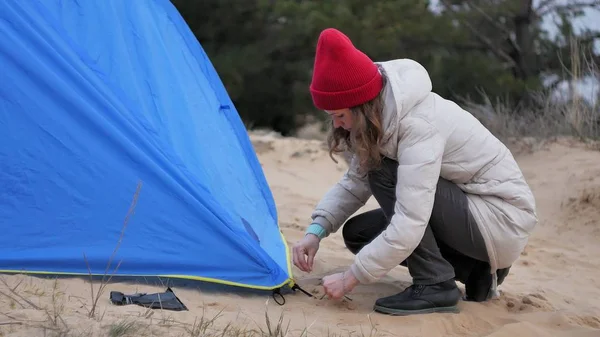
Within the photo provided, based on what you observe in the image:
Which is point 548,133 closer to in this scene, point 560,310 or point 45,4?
point 560,310

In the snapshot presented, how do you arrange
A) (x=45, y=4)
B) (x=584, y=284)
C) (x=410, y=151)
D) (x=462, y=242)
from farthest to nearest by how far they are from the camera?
(x=584, y=284) → (x=45, y=4) → (x=462, y=242) → (x=410, y=151)

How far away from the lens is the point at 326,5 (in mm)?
8562

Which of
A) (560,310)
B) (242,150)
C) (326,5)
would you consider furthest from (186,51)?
(326,5)

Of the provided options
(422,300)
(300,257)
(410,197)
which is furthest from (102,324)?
(422,300)

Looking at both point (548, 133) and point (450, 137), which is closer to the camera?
point (450, 137)

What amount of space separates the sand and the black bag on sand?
0.04 metres

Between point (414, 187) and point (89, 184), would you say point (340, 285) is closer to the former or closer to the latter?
point (414, 187)

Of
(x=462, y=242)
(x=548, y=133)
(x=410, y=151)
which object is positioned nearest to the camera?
(x=410, y=151)

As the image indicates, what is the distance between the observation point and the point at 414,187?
2277 millimetres

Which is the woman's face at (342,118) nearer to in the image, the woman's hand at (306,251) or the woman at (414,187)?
the woman at (414,187)

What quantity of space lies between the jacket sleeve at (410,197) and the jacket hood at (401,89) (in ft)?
0.13

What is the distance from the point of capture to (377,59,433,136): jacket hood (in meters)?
2.32

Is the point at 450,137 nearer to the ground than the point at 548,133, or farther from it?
farther from it

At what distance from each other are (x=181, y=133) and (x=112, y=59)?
345 millimetres
